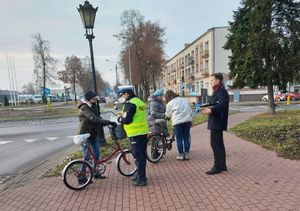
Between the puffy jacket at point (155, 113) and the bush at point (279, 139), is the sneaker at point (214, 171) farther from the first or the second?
the bush at point (279, 139)

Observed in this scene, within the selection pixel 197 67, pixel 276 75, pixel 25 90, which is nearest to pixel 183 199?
pixel 276 75

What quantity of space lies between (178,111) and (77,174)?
272cm

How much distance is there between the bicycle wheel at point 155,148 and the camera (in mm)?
6633

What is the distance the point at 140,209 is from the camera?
13.1 ft

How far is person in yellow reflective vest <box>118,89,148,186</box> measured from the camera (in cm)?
484

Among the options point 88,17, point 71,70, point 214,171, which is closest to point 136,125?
point 214,171

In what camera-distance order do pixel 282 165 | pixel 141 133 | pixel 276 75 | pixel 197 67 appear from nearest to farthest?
pixel 141 133
pixel 282 165
pixel 276 75
pixel 197 67

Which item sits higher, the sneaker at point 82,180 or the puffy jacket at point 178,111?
the puffy jacket at point 178,111

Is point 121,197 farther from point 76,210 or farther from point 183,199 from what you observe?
point 183,199

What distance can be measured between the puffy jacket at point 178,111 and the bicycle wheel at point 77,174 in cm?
235

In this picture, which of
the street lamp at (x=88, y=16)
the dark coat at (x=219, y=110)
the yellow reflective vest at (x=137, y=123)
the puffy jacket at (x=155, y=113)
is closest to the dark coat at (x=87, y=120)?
the yellow reflective vest at (x=137, y=123)

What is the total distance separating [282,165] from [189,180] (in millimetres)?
2231

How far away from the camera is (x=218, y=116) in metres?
5.26

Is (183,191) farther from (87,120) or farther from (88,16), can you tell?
(88,16)
